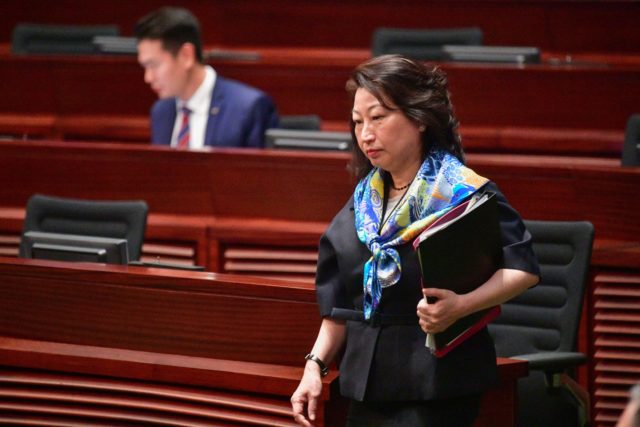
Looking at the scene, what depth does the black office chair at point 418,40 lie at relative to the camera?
5074 mm

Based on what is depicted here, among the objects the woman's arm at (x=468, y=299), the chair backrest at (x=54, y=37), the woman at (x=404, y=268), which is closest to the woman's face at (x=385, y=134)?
the woman at (x=404, y=268)

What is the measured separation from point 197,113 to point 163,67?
23cm

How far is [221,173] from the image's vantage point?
11.7ft

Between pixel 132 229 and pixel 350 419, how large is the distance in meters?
1.42

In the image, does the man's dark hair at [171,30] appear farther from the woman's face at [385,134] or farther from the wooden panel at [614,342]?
the woman's face at [385,134]

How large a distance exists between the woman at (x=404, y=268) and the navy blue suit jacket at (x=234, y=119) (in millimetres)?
2293

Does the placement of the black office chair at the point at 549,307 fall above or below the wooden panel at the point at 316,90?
below

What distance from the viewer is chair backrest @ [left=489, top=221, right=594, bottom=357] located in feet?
8.88

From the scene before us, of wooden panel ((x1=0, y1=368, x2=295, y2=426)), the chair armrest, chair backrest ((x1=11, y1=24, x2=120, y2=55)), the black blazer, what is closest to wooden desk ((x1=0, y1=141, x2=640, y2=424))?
the chair armrest

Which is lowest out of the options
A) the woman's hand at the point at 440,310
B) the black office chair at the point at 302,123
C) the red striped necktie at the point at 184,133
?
the woman's hand at the point at 440,310

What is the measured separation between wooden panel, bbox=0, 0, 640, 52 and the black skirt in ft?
13.2

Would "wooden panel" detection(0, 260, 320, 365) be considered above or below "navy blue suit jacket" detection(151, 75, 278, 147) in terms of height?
below

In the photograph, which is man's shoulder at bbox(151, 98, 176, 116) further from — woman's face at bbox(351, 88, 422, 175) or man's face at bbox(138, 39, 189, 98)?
woman's face at bbox(351, 88, 422, 175)

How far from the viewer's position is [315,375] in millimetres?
1930
